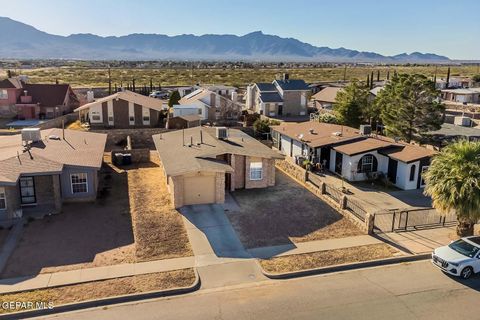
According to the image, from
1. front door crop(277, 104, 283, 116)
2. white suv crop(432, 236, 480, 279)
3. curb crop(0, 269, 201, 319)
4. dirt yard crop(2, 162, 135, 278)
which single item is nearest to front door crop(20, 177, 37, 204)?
dirt yard crop(2, 162, 135, 278)

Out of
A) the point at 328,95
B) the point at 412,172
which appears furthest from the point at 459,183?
the point at 328,95

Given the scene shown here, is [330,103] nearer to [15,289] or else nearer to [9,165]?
[9,165]

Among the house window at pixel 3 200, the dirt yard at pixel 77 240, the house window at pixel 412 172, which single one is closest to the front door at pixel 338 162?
the house window at pixel 412 172

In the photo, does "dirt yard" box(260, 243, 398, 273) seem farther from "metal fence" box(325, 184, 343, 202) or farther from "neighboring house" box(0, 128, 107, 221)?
"neighboring house" box(0, 128, 107, 221)

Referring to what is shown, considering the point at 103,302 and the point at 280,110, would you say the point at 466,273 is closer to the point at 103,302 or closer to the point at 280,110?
the point at 103,302

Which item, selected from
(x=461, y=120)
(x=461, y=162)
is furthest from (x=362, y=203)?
(x=461, y=120)

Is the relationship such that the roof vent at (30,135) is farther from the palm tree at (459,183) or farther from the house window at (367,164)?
the palm tree at (459,183)
